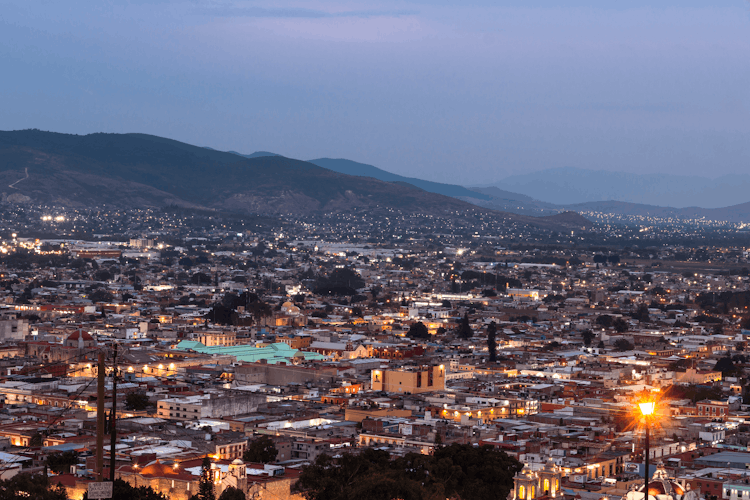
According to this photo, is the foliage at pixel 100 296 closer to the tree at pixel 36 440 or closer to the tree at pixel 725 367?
the tree at pixel 725 367

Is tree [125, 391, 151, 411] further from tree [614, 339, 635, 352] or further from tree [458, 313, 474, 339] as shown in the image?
tree [458, 313, 474, 339]

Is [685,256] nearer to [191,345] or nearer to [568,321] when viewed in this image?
[568,321]

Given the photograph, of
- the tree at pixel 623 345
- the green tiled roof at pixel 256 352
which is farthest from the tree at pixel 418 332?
the green tiled roof at pixel 256 352

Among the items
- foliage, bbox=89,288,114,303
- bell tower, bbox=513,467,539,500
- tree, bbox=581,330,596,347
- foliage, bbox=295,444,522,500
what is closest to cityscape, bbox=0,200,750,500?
bell tower, bbox=513,467,539,500

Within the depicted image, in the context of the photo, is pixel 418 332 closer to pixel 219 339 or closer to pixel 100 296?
pixel 219 339

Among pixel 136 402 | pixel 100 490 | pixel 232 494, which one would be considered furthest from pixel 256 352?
pixel 100 490

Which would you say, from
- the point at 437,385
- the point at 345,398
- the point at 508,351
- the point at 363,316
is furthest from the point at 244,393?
the point at 363,316
